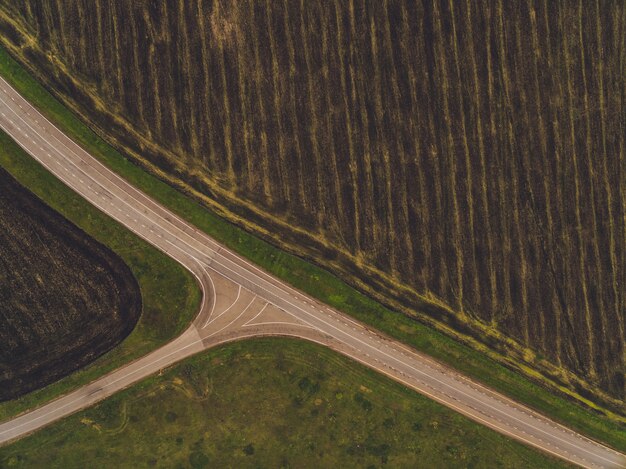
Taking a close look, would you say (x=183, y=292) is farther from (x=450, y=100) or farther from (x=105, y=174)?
(x=450, y=100)

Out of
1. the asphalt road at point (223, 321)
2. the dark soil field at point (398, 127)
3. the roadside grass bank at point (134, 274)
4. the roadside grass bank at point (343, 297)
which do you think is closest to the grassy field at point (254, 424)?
the asphalt road at point (223, 321)

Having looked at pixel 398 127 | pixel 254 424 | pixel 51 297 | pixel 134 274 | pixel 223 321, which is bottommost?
pixel 254 424

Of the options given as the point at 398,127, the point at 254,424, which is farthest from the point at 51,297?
the point at 398,127

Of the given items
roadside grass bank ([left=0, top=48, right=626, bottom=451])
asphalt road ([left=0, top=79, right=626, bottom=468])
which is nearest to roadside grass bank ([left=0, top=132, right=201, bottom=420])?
asphalt road ([left=0, top=79, right=626, bottom=468])

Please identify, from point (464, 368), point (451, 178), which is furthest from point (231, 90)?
point (464, 368)

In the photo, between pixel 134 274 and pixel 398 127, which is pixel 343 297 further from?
pixel 134 274

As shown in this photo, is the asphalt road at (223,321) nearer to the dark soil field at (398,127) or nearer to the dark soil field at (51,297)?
the dark soil field at (51,297)
